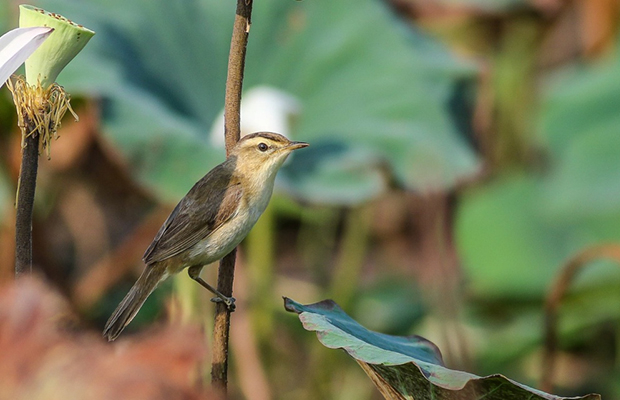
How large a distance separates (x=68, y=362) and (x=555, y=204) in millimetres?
4355

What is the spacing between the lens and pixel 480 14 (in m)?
5.92

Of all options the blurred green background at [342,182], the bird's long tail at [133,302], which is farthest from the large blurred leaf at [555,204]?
the bird's long tail at [133,302]

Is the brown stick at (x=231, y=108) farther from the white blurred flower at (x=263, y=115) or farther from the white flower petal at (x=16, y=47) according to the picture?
the white blurred flower at (x=263, y=115)

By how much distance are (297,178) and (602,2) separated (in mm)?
3089

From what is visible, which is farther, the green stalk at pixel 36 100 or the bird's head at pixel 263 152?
the bird's head at pixel 263 152

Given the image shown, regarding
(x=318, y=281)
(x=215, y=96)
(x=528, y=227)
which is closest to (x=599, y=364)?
(x=528, y=227)

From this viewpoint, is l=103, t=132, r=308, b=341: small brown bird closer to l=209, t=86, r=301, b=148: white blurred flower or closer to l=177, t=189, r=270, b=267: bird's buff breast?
l=177, t=189, r=270, b=267: bird's buff breast

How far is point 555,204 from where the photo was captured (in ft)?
15.7

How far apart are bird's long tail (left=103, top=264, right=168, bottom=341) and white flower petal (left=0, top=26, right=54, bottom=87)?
950mm

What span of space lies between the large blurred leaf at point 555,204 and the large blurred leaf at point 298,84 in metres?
0.88

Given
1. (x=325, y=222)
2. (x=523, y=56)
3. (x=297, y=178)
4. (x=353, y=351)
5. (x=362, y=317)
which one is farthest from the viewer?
(x=523, y=56)

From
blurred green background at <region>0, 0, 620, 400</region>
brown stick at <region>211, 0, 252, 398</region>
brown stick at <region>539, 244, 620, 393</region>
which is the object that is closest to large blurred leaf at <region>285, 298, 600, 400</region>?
brown stick at <region>211, 0, 252, 398</region>

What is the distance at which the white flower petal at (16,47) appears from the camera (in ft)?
3.14

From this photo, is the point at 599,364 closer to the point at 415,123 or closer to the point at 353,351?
the point at 415,123
